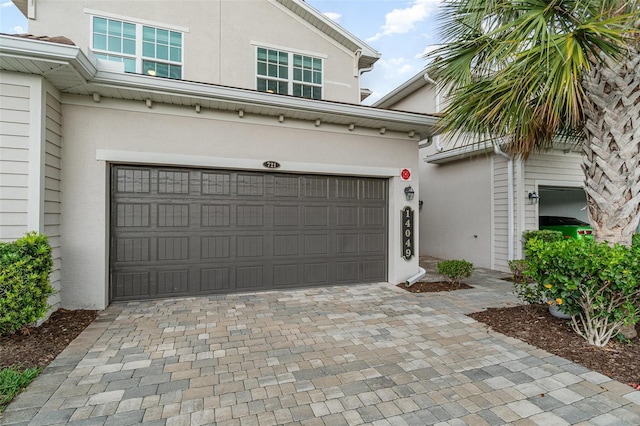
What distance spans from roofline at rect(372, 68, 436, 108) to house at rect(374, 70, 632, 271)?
4cm

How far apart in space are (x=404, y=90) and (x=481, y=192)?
5.27 m

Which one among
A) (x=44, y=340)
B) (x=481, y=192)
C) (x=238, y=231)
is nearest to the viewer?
(x=44, y=340)

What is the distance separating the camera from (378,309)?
4.87 meters

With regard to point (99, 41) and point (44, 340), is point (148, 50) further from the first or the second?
point (44, 340)

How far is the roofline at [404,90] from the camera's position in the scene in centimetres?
1077

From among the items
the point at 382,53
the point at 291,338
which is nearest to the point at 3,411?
the point at 291,338

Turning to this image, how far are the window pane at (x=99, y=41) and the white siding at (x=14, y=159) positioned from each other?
3.06m

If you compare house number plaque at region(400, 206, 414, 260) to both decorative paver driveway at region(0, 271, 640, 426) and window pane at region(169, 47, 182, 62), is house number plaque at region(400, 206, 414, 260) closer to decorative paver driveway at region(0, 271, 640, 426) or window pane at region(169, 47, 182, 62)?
decorative paver driveway at region(0, 271, 640, 426)

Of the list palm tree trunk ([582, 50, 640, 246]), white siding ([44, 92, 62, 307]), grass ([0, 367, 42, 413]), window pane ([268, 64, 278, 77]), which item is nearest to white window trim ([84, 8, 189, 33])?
window pane ([268, 64, 278, 77])

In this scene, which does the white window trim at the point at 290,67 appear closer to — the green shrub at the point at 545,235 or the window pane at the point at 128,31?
the window pane at the point at 128,31

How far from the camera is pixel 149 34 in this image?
669 centimetres

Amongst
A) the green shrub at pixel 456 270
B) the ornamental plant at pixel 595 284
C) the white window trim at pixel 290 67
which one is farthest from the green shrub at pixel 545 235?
the white window trim at pixel 290 67

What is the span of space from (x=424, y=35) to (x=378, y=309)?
445cm

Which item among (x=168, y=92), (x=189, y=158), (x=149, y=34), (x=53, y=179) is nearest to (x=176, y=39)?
(x=149, y=34)
